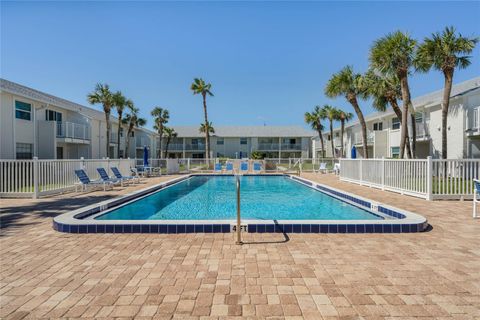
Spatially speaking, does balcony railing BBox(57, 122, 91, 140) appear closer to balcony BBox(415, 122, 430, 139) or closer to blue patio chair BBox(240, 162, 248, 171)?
blue patio chair BBox(240, 162, 248, 171)

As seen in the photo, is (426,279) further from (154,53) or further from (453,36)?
(453,36)

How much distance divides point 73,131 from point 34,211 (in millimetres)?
16642

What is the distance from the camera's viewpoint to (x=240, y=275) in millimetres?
3494

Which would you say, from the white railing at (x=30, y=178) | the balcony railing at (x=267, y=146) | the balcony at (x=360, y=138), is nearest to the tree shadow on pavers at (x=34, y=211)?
the white railing at (x=30, y=178)

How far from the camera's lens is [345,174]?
1694 centimetres

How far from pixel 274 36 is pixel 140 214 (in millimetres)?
12890

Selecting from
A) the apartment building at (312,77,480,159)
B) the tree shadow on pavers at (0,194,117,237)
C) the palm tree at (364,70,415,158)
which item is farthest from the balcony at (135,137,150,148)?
the tree shadow on pavers at (0,194,117,237)

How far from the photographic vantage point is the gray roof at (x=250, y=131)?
46438mm

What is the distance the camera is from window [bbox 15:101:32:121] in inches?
687

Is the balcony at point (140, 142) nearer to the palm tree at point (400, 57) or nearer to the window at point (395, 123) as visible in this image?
the window at point (395, 123)

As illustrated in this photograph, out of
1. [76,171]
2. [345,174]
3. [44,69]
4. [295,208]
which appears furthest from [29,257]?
[345,174]

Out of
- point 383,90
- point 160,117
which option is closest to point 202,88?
point 160,117

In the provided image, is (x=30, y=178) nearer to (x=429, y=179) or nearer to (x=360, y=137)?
(x=429, y=179)

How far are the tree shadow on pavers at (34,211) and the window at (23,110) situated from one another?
1132 centimetres
